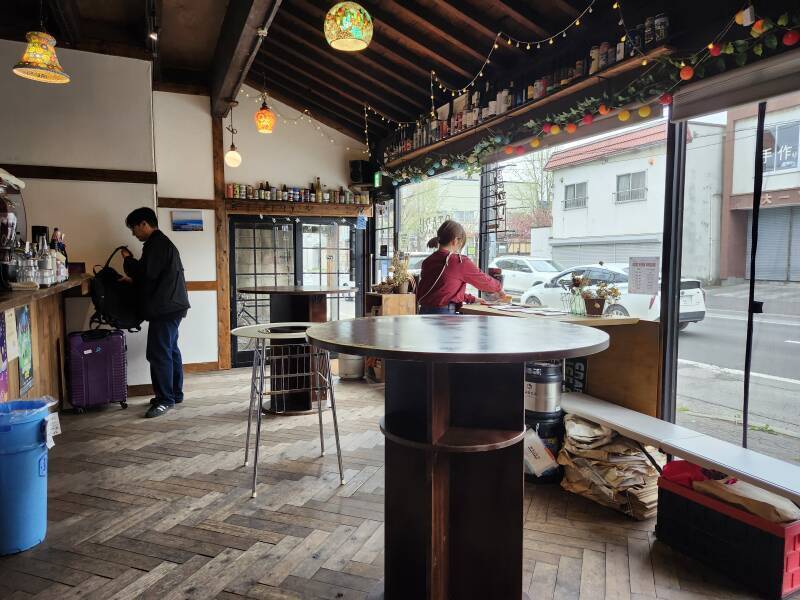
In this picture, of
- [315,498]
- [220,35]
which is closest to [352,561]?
[315,498]

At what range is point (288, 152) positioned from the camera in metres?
7.04

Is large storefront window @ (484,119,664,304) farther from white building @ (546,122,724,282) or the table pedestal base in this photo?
the table pedestal base

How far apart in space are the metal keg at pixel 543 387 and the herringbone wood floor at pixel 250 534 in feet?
1.57

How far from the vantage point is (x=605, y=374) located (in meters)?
3.44

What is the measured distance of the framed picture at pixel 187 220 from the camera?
651 cm

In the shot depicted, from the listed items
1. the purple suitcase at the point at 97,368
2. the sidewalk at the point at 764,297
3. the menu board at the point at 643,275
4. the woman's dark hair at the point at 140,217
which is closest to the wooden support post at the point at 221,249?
the purple suitcase at the point at 97,368

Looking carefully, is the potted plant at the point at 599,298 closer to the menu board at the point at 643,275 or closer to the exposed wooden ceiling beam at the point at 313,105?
the menu board at the point at 643,275

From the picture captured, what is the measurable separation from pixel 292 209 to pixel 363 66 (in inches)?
86.2

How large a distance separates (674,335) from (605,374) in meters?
0.49

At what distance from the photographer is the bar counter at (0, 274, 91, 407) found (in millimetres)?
3269

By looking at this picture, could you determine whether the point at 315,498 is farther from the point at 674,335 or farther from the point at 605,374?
the point at 674,335

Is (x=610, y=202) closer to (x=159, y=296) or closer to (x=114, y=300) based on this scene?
(x=159, y=296)

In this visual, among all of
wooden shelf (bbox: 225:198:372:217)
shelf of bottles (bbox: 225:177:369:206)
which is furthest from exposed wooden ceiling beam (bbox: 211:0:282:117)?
wooden shelf (bbox: 225:198:372:217)

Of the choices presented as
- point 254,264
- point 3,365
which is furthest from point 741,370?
point 254,264
